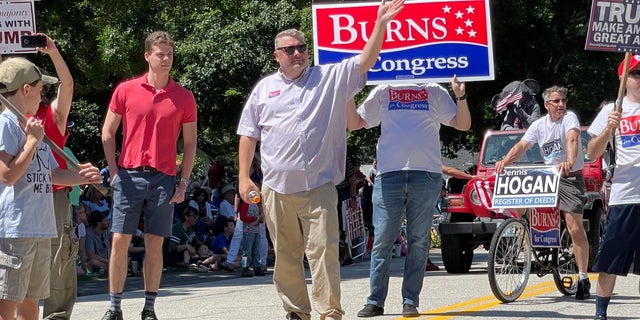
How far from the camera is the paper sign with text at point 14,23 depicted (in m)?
9.95

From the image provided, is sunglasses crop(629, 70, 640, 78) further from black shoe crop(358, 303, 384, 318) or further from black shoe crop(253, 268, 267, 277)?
black shoe crop(253, 268, 267, 277)

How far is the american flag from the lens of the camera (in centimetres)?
1753

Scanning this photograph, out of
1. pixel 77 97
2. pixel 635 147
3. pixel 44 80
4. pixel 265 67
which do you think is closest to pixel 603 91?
pixel 265 67

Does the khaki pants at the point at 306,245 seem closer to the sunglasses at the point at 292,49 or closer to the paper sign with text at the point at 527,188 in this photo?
the sunglasses at the point at 292,49

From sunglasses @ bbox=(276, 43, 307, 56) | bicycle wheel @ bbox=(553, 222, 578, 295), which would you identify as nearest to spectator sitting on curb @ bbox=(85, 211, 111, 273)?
bicycle wheel @ bbox=(553, 222, 578, 295)

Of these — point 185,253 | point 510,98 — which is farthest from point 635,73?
point 185,253

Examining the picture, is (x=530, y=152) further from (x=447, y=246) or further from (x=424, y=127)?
(x=424, y=127)

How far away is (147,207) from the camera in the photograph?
9297mm

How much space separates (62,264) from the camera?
8445mm

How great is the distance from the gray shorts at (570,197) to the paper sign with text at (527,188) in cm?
20

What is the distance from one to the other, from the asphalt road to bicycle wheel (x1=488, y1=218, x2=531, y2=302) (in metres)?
0.15

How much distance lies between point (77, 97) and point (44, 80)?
32.7m

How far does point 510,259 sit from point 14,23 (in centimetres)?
476

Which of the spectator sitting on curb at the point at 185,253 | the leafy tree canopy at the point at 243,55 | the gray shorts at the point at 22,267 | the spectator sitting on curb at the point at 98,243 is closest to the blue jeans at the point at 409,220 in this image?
the gray shorts at the point at 22,267
